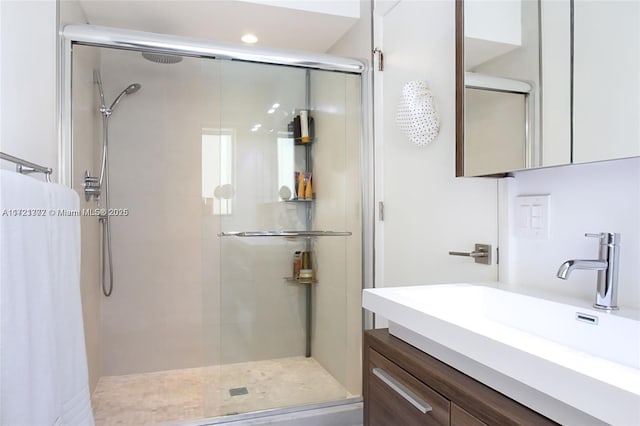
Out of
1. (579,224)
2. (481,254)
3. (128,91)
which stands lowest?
(481,254)

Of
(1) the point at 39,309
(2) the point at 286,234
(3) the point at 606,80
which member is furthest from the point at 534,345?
(2) the point at 286,234

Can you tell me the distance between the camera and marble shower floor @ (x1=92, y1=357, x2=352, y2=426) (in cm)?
213

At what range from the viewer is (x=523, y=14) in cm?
129

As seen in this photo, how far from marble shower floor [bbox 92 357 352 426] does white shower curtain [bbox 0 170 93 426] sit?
2.63 feet

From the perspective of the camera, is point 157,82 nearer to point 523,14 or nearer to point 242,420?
point 242,420

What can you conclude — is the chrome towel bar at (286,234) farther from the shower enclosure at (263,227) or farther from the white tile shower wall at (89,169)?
the white tile shower wall at (89,169)

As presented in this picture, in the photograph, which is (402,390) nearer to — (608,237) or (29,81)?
(608,237)

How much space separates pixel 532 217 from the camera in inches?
51.3

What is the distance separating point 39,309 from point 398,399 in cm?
93

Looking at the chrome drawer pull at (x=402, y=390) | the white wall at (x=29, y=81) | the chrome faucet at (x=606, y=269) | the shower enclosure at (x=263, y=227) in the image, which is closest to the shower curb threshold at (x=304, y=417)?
the shower enclosure at (x=263, y=227)

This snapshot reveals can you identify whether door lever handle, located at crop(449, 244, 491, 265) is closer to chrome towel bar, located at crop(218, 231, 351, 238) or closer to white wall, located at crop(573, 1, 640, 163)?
white wall, located at crop(573, 1, 640, 163)

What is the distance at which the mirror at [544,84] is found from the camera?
39.6 inches

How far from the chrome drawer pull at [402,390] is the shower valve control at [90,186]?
6.20ft

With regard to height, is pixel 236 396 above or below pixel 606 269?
below
